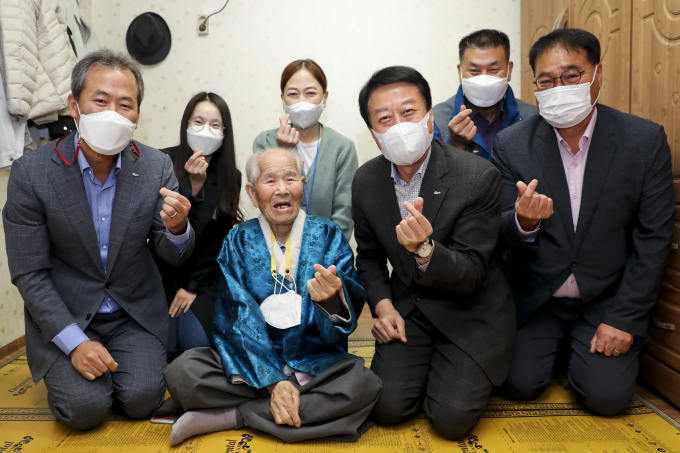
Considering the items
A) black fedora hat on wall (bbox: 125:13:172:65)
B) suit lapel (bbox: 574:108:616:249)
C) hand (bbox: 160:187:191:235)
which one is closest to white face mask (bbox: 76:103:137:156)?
hand (bbox: 160:187:191:235)

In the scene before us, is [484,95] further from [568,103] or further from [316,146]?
[316,146]

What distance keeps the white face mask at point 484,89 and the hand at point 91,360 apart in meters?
2.28

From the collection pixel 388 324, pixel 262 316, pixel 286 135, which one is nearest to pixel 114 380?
pixel 262 316

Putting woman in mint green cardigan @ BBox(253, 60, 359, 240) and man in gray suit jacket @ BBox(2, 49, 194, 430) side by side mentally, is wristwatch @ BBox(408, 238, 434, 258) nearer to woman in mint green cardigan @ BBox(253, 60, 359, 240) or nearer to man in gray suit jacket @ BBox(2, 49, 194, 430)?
man in gray suit jacket @ BBox(2, 49, 194, 430)

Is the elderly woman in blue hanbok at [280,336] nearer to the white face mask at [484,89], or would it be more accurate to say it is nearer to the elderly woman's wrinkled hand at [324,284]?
the elderly woman's wrinkled hand at [324,284]

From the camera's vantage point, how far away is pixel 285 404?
76.5 inches

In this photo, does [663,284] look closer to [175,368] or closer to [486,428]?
[486,428]

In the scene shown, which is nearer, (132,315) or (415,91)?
(415,91)

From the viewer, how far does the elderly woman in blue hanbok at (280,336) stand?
1.96m

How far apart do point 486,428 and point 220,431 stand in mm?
1090

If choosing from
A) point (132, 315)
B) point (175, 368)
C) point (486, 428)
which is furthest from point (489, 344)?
point (132, 315)

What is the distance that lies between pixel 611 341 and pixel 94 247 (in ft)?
7.41

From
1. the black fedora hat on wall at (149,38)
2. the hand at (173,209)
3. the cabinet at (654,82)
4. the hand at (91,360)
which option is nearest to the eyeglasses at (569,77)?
the cabinet at (654,82)

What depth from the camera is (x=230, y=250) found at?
7.30 feet
